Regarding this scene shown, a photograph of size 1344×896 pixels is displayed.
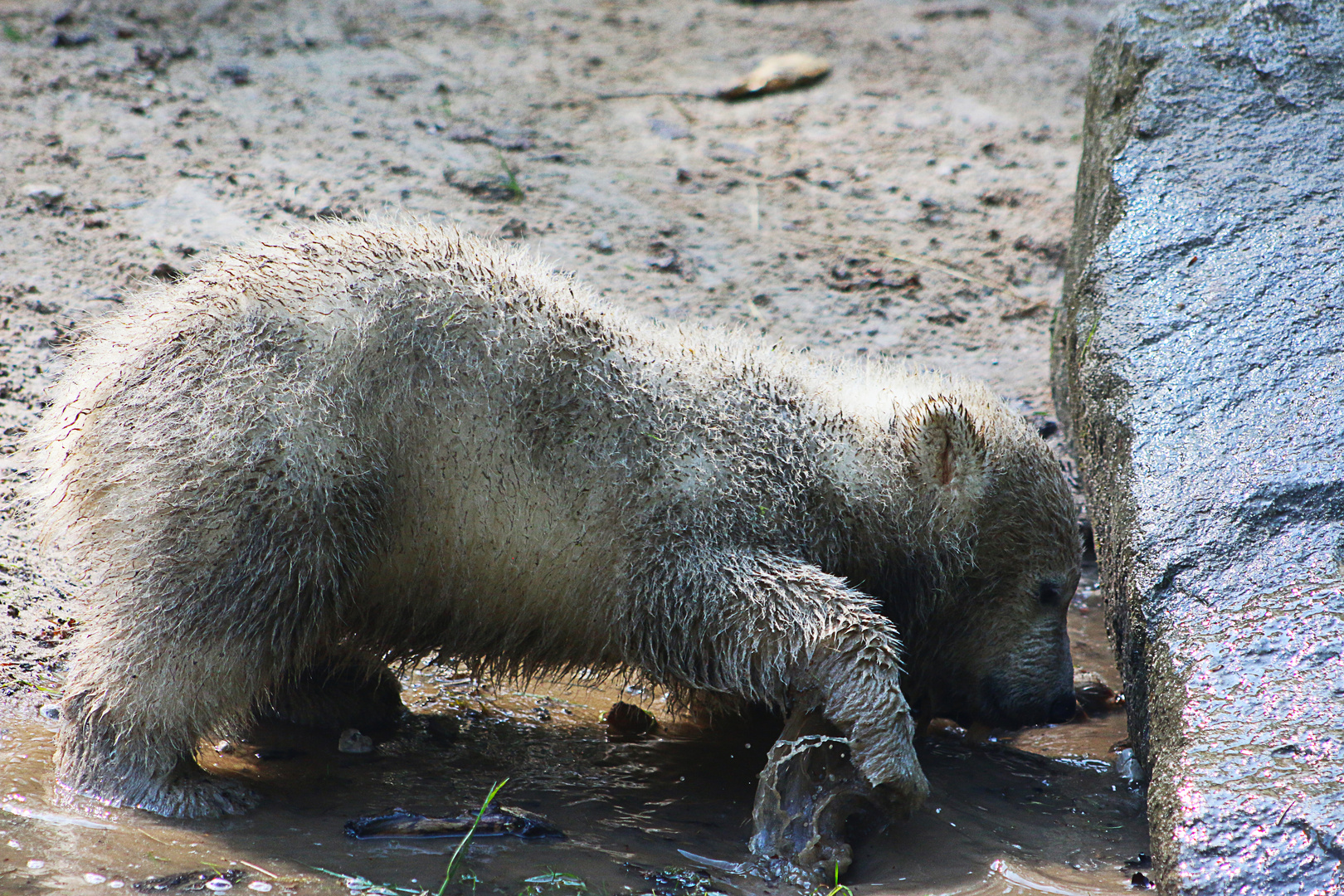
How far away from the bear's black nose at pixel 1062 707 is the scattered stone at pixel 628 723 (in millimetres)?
1432

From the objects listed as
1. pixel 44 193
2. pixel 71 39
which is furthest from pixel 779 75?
pixel 44 193

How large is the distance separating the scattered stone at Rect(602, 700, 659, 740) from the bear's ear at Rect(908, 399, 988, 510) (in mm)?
1321

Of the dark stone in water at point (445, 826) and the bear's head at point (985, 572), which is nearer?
the dark stone in water at point (445, 826)

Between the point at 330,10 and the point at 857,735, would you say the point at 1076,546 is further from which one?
the point at 330,10

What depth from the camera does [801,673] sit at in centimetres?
364

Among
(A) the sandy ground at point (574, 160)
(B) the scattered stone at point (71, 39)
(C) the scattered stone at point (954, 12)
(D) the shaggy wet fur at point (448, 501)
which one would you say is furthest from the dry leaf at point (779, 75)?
(D) the shaggy wet fur at point (448, 501)

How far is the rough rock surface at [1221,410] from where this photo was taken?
9.93 ft

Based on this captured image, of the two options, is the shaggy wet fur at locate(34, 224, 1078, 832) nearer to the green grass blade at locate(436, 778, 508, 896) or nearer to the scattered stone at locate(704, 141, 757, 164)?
the green grass blade at locate(436, 778, 508, 896)

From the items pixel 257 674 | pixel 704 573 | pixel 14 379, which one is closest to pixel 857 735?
pixel 704 573

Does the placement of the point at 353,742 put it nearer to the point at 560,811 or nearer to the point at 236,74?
the point at 560,811

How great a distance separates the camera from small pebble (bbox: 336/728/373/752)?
4.09m

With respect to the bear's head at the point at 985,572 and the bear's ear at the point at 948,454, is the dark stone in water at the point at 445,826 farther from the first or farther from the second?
the bear's ear at the point at 948,454

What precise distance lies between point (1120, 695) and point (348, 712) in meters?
2.83

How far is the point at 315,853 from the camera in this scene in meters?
3.32
